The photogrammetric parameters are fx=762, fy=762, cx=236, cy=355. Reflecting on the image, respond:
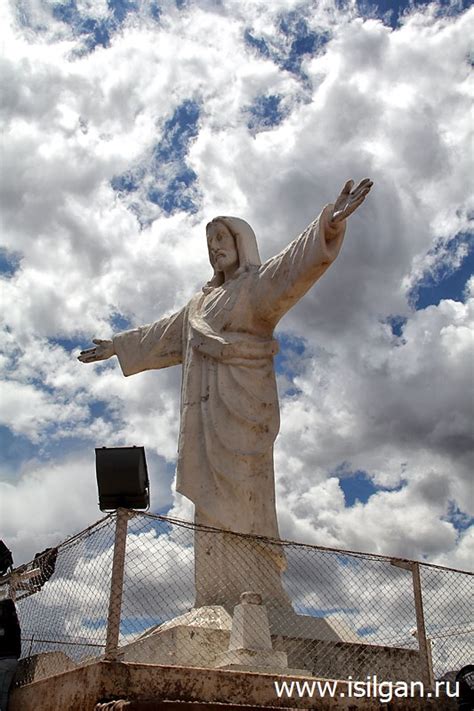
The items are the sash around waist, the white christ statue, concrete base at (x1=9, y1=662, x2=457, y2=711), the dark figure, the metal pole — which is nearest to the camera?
concrete base at (x1=9, y1=662, x2=457, y2=711)

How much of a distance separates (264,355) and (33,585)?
3765 mm

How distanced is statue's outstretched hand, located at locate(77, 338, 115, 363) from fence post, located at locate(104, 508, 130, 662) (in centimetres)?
572

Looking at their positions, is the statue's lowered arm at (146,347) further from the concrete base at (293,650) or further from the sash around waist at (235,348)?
the concrete base at (293,650)

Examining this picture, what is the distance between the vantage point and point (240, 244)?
387 inches

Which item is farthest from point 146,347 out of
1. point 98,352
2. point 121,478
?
point 121,478

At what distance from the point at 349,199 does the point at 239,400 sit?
2.55 metres

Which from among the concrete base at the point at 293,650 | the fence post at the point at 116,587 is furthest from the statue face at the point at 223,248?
the fence post at the point at 116,587

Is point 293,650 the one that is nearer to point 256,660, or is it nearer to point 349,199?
point 256,660

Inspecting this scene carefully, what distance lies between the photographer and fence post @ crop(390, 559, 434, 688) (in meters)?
6.03

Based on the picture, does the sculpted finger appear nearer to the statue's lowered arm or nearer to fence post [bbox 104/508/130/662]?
the statue's lowered arm

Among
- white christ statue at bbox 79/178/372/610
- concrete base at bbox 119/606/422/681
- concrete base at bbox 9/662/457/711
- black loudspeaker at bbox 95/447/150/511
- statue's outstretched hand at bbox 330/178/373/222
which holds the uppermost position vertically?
statue's outstretched hand at bbox 330/178/373/222

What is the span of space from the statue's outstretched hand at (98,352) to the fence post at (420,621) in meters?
5.73

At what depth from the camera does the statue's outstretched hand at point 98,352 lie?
10.7 meters

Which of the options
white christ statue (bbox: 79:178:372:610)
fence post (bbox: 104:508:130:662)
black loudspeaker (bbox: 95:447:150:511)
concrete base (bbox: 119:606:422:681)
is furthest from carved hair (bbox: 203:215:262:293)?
fence post (bbox: 104:508:130:662)
